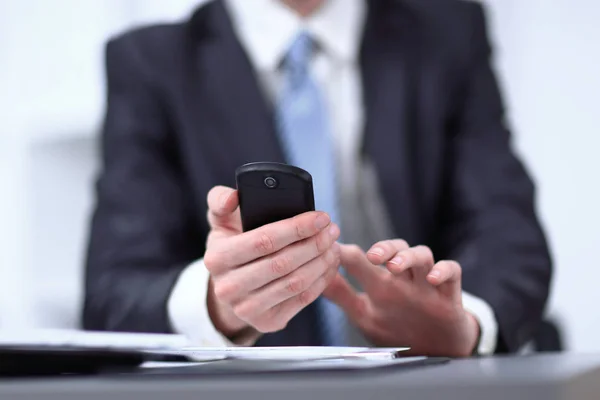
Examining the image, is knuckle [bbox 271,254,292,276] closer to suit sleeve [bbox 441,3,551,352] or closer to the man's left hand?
the man's left hand

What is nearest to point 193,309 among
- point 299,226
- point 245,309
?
point 245,309

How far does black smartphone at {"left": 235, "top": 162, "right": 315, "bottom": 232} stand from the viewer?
0.43 metres

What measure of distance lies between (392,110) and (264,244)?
0.56 m

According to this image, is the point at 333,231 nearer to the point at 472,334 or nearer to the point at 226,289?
the point at 226,289

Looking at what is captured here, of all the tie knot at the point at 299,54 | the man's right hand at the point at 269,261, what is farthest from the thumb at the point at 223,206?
the tie knot at the point at 299,54

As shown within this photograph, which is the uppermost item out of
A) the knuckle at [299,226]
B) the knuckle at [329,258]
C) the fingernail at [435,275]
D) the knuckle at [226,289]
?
the knuckle at [299,226]

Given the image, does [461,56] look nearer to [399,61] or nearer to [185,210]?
[399,61]

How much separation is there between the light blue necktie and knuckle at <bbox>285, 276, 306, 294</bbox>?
14.7 inches

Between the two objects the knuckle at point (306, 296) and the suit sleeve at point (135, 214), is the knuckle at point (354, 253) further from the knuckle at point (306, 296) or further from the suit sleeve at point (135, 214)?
the suit sleeve at point (135, 214)

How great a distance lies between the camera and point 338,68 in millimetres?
1052

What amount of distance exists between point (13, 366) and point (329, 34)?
81 centimetres

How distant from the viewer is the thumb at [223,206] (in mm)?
495

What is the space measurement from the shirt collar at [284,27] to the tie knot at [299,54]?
1cm

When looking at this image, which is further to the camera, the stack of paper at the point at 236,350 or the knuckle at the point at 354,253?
the knuckle at the point at 354,253
